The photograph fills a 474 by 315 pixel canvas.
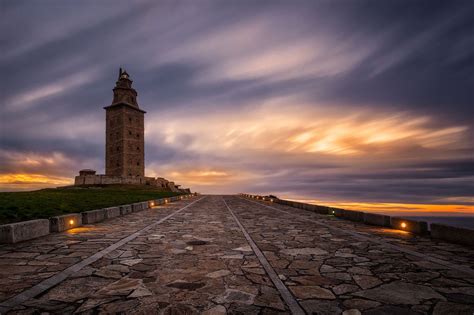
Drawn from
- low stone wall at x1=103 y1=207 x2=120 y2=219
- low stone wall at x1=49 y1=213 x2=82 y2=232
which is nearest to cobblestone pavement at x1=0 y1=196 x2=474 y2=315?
low stone wall at x1=49 y1=213 x2=82 y2=232

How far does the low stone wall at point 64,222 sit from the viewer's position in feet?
27.7

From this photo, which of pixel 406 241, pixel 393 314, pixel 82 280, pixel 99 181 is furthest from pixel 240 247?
pixel 99 181

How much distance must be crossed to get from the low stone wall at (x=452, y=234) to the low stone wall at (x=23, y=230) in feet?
35.6

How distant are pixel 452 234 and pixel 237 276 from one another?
6162 millimetres

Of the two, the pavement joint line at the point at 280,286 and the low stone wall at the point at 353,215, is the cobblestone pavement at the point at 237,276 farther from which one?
the low stone wall at the point at 353,215

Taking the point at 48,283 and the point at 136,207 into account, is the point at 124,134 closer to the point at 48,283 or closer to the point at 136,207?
the point at 136,207

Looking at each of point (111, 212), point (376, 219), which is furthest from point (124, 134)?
point (376, 219)

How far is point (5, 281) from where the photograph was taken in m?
4.10

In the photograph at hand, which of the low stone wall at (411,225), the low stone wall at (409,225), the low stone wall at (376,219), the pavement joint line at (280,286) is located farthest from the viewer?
the low stone wall at (376,219)

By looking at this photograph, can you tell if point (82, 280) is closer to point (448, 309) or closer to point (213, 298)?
point (213, 298)

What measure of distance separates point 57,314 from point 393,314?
A: 3.71 metres

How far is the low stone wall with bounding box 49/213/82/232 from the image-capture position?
8.45m

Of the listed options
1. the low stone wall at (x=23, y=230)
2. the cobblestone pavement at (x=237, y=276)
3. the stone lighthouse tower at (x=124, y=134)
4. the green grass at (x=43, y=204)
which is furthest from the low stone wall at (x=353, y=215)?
the stone lighthouse tower at (x=124, y=134)

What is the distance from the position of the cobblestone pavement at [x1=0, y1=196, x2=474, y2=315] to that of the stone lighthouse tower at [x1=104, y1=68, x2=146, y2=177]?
58236 mm
